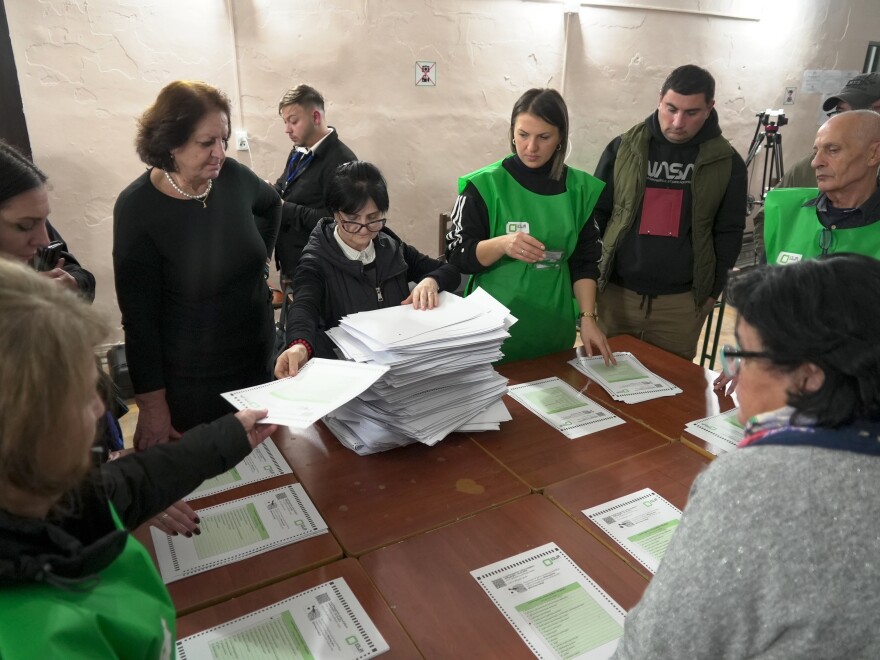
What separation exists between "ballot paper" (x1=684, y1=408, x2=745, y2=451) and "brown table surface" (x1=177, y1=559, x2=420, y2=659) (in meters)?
0.88

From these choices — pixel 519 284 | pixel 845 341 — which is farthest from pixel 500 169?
pixel 845 341

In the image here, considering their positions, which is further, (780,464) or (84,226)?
(84,226)

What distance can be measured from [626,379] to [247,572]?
1168 mm

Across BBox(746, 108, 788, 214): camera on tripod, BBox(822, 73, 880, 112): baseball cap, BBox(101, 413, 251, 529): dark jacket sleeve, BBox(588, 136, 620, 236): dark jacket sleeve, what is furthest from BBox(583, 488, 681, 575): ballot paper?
BBox(746, 108, 788, 214): camera on tripod

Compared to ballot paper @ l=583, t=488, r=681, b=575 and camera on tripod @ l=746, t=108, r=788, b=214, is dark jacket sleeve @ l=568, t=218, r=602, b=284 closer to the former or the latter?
ballot paper @ l=583, t=488, r=681, b=575

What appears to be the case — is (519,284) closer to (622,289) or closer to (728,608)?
(622,289)

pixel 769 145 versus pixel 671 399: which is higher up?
pixel 769 145

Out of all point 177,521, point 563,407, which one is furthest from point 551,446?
point 177,521

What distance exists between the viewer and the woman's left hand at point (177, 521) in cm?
101

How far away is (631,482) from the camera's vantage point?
1247mm

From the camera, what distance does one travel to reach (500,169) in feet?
6.28

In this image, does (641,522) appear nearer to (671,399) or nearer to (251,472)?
(671,399)

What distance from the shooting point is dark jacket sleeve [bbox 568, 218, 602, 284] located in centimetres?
197

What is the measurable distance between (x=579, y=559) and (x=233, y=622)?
22.4 inches
